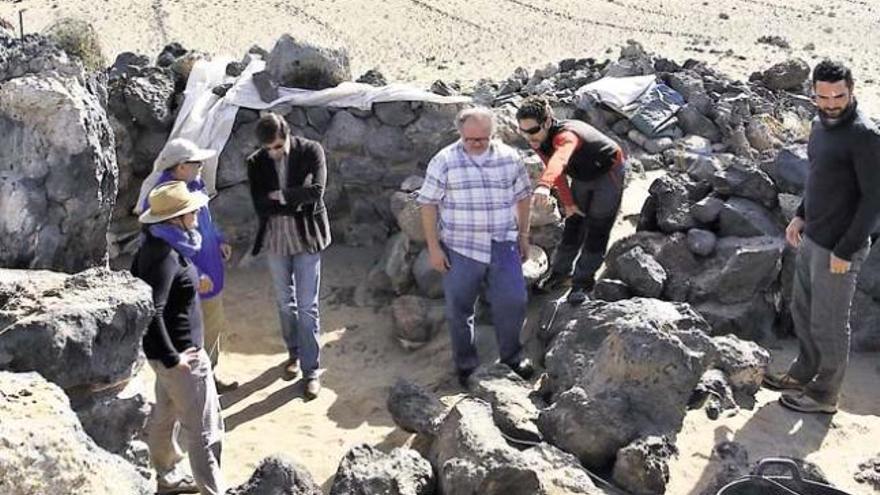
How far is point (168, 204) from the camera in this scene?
4.63 meters

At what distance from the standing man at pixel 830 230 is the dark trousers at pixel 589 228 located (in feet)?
4.68

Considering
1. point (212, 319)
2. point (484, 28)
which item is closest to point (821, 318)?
point (212, 319)

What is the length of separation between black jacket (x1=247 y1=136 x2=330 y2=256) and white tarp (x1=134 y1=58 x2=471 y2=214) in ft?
8.15

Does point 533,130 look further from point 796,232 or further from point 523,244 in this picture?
point 796,232

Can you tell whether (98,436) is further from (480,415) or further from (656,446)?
(656,446)

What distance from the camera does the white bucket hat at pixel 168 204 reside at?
15.2 feet

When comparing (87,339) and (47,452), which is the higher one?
(47,452)

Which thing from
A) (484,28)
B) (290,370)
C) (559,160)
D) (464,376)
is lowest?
(484,28)

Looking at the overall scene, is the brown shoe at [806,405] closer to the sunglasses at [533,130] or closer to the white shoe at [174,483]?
the sunglasses at [533,130]

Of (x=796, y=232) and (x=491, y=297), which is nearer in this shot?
(x=796, y=232)

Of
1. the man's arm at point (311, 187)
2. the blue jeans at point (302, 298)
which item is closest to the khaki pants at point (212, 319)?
the blue jeans at point (302, 298)

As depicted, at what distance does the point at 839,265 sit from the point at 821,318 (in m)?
0.50

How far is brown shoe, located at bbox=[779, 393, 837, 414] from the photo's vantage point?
19.7 feet

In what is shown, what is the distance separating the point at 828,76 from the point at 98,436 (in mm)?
4083
